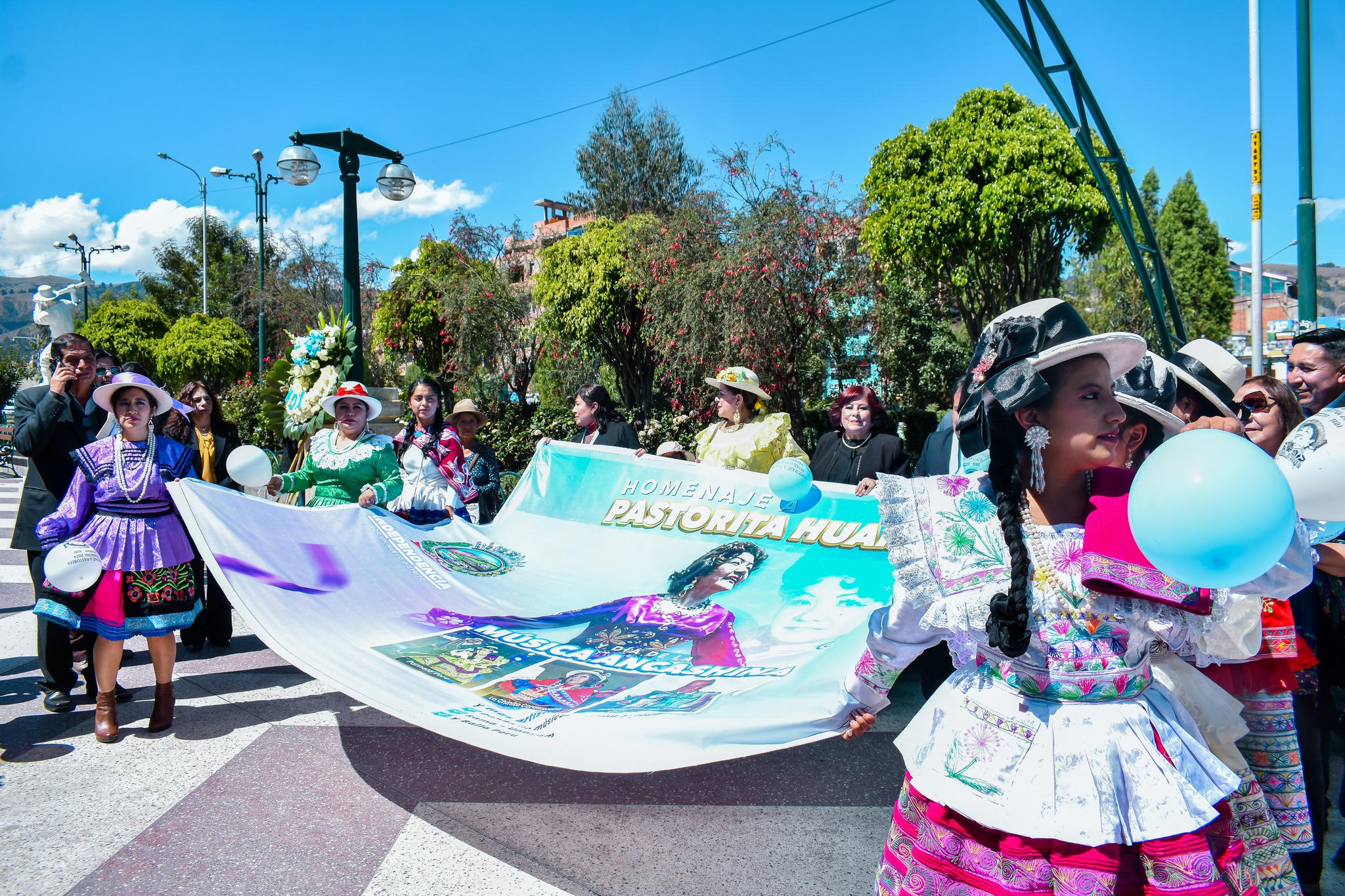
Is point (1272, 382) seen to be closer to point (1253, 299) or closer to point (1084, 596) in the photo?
point (1084, 596)

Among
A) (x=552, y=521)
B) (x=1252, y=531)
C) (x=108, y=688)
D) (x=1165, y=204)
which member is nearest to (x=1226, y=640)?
(x=1252, y=531)

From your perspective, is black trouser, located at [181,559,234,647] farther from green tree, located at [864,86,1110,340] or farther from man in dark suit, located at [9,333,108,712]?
green tree, located at [864,86,1110,340]

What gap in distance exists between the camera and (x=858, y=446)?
5.22 m

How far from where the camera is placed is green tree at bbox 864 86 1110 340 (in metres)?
10.7

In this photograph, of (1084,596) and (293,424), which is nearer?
(1084,596)

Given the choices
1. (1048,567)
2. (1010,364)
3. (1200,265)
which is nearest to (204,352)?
(1010,364)

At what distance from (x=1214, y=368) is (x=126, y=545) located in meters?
5.02

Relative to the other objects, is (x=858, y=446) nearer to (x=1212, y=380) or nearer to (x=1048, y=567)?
(x=1212, y=380)

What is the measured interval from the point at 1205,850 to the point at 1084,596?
21.3 inches

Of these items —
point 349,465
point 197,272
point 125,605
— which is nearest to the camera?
point 125,605

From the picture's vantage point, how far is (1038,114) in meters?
10.9

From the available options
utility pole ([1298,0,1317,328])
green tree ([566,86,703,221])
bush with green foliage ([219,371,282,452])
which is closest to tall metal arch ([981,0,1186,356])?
utility pole ([1298,0,1317,328])

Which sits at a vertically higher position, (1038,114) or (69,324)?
(1038,114)

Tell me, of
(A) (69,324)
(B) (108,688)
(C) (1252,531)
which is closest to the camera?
(C) (1252,531)
